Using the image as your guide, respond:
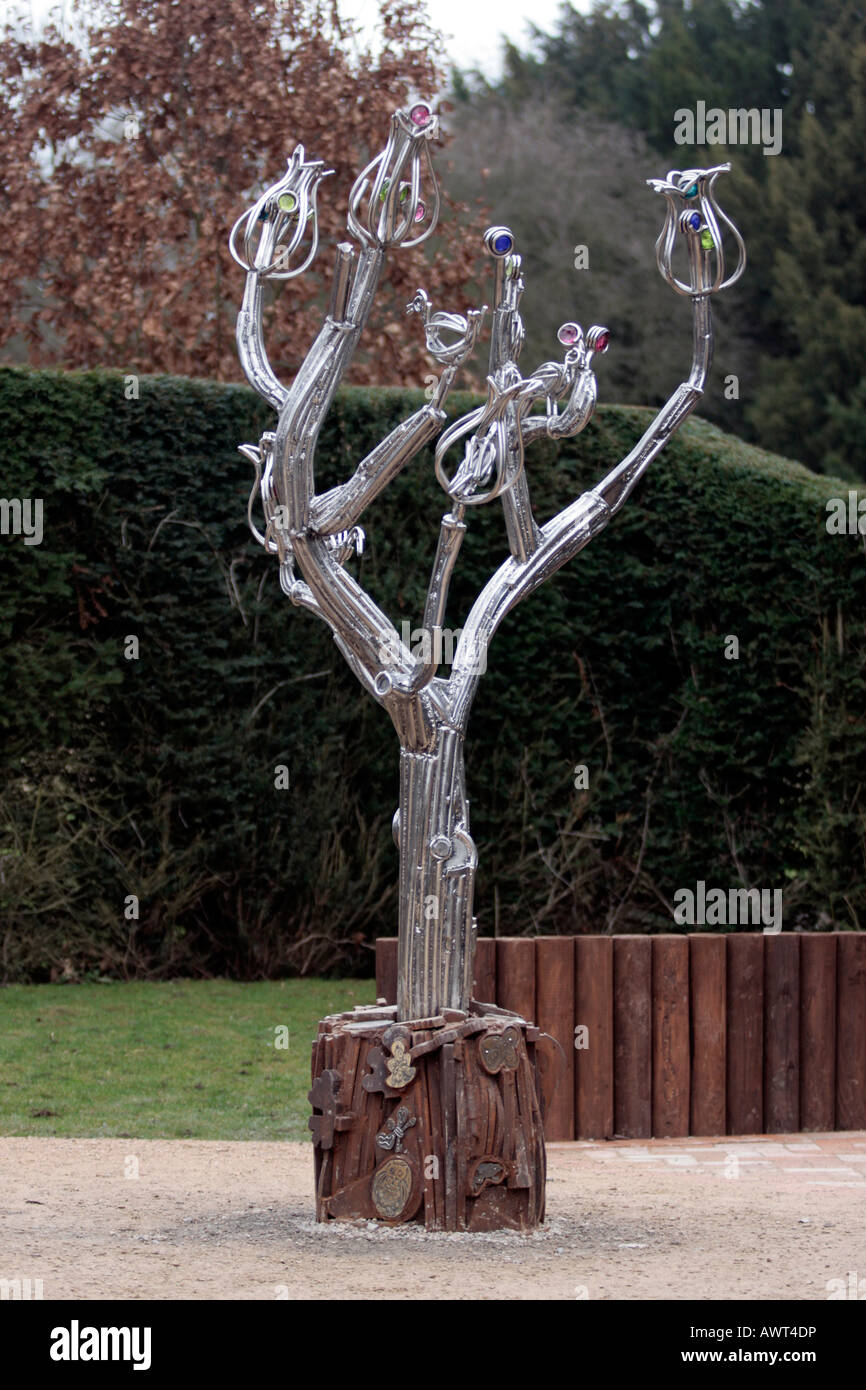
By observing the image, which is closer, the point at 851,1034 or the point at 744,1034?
the point at 744,1034

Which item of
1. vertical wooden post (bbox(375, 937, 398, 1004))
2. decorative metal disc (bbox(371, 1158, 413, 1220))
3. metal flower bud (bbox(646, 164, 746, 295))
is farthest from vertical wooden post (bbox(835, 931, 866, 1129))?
metal flower bud (bbox(646, 164, 746, 295))

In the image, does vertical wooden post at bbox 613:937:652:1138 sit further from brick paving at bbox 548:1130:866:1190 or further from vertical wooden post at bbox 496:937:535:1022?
vertical wooden post at bbox 496:937:535:1022

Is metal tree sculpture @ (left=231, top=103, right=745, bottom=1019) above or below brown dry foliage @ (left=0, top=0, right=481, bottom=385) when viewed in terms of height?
below

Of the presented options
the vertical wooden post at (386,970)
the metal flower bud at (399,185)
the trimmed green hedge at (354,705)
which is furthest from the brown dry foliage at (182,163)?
the metal flower bud at (399,185)

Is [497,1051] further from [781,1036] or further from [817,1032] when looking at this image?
[817,1032]

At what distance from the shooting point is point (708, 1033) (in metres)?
7.45

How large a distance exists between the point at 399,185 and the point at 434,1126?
2981mm

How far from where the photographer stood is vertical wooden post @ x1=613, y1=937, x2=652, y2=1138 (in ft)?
24.1

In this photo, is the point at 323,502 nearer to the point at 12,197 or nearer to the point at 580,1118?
the point at 580,1118

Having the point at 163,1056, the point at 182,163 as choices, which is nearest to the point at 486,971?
the point at 163,1056

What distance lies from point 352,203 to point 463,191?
22723mm

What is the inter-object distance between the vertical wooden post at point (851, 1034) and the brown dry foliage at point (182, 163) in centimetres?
764

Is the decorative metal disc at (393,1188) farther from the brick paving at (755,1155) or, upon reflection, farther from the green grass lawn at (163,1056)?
the green grass lawn at (163,1056)

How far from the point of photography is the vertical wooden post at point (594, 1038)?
7320mm
